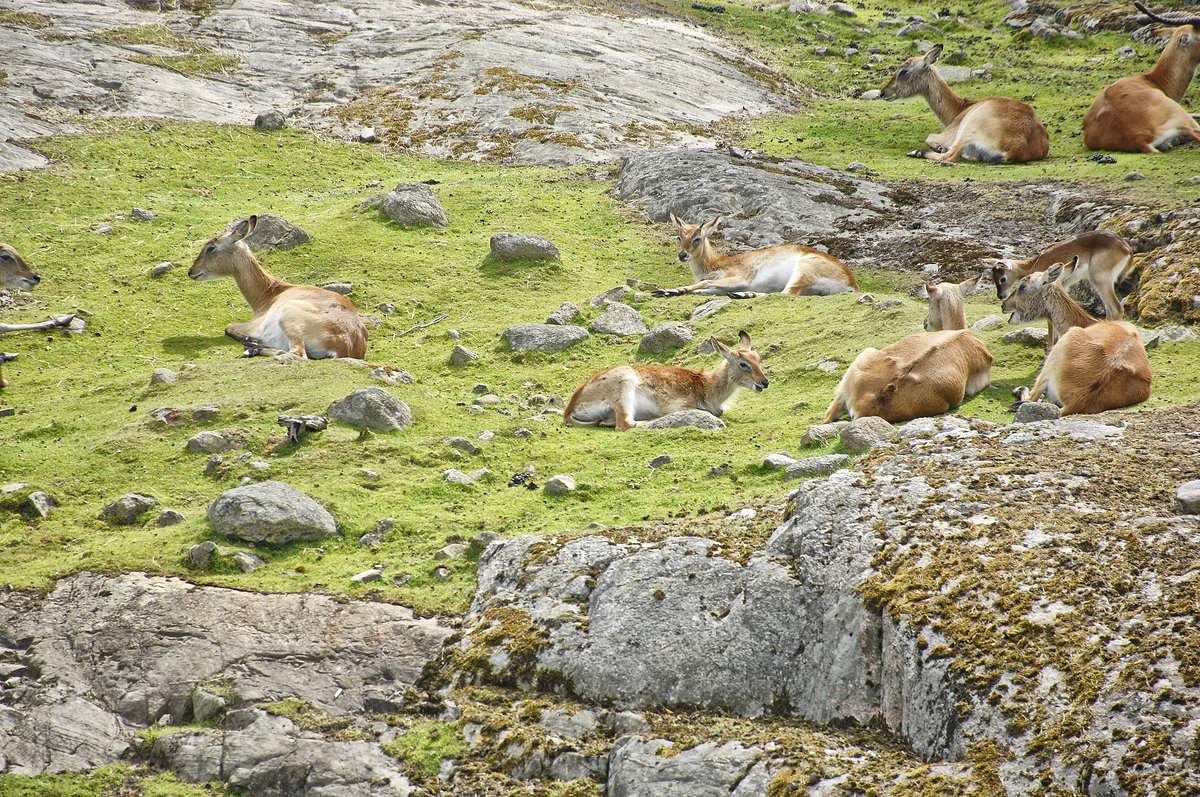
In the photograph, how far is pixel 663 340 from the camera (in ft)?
42.2

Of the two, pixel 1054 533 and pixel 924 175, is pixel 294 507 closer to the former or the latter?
pixel 1054 533

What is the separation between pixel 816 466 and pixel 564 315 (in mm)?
6690

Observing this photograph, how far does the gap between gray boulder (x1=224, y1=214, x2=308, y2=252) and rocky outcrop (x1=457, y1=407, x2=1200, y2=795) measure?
424 inches

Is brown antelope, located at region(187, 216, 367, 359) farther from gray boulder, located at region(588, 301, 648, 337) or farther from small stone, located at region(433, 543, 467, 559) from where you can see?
small stone, located at region(433, 543, 467, 559)

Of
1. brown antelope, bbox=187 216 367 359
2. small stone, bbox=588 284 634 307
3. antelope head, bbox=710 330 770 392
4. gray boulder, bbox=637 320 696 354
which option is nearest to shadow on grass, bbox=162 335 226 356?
brown antelope, bbox=187 216 367 359

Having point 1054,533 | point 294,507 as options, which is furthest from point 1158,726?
point 294,507

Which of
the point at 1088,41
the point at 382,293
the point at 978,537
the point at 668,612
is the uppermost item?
the point at 1088,41

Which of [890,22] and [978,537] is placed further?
[890,22]

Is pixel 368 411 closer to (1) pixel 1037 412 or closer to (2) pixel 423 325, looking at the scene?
(2) pixel 423 325

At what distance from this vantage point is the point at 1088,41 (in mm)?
31859

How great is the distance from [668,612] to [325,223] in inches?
518

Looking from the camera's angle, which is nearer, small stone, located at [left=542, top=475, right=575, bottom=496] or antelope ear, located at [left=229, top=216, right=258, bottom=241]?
small stone, located at [left=542, top=475, right=575, bottom=496]

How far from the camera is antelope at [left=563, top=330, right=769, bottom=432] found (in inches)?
400

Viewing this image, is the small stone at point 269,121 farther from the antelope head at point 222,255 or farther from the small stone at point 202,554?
the small stone at point 202,554
